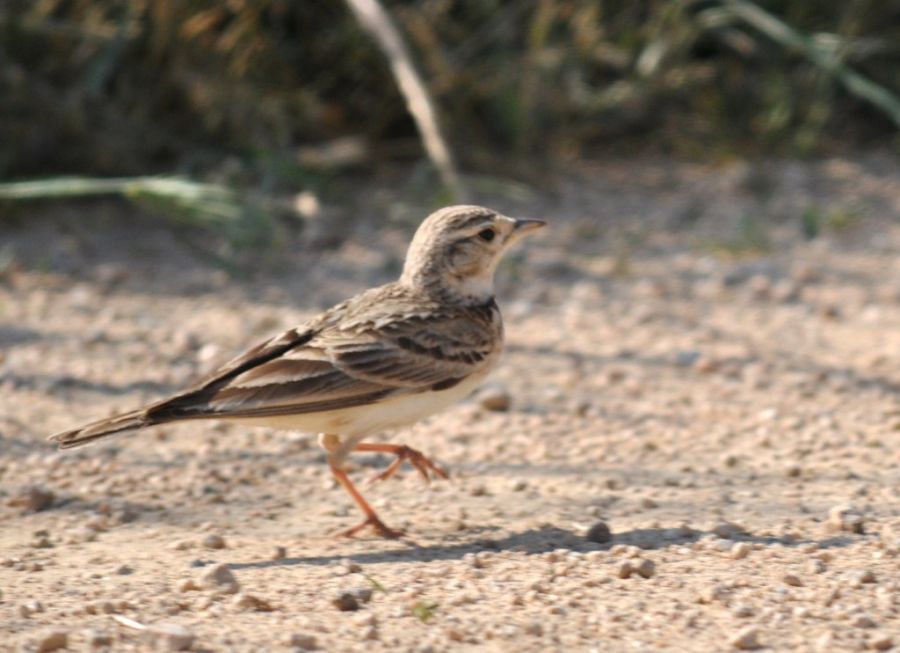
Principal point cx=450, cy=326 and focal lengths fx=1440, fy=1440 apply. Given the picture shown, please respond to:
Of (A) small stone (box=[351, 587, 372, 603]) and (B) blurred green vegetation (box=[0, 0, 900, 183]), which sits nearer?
(A) small stone (box=[351, 587, 372, 603])

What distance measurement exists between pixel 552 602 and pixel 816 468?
1.66 metres

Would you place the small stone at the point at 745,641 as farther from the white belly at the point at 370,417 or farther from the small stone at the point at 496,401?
the small stone at the point at 496,401

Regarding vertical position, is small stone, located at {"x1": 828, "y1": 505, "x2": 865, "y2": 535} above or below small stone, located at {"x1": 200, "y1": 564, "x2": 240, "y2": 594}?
above

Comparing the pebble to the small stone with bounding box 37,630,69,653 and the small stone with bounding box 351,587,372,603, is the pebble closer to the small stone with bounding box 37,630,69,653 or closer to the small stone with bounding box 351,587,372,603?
the small stone with bounding box 37,630,69,653

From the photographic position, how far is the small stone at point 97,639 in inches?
145

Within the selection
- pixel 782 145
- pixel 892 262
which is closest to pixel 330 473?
pixel 892 262

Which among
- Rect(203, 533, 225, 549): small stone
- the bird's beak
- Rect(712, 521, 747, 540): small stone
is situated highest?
the bird's beak

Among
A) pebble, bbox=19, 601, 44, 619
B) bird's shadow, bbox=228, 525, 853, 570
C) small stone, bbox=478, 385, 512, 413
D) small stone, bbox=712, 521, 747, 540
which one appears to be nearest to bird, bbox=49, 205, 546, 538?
bird's shadow, bbox=228, 525, 853, 570

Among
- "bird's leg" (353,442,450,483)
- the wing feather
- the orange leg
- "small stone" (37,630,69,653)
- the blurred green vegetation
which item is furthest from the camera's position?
the blurred green vegetation

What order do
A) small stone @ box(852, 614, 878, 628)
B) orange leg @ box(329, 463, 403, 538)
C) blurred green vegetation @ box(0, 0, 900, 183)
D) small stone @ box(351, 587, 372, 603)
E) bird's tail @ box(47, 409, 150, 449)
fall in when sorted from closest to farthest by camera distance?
small stone @ box(852, 614, 878, 628)
small stone @ box(351, 587, 372, 603)
bird's tail @ box(47, 409, 150, 449)
orange leg @ box(329, 463, 403, 538)
blurred green vegetation @ box(0, 0, 900, 183)

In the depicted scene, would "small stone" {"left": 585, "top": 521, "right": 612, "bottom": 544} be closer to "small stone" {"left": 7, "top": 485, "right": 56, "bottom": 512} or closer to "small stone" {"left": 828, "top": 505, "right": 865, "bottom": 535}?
"small stone" {"left": 828, "top": 505, "right": 865, "bottom": 535}

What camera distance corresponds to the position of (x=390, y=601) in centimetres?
408

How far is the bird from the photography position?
4.66 metres

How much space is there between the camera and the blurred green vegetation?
870cm
